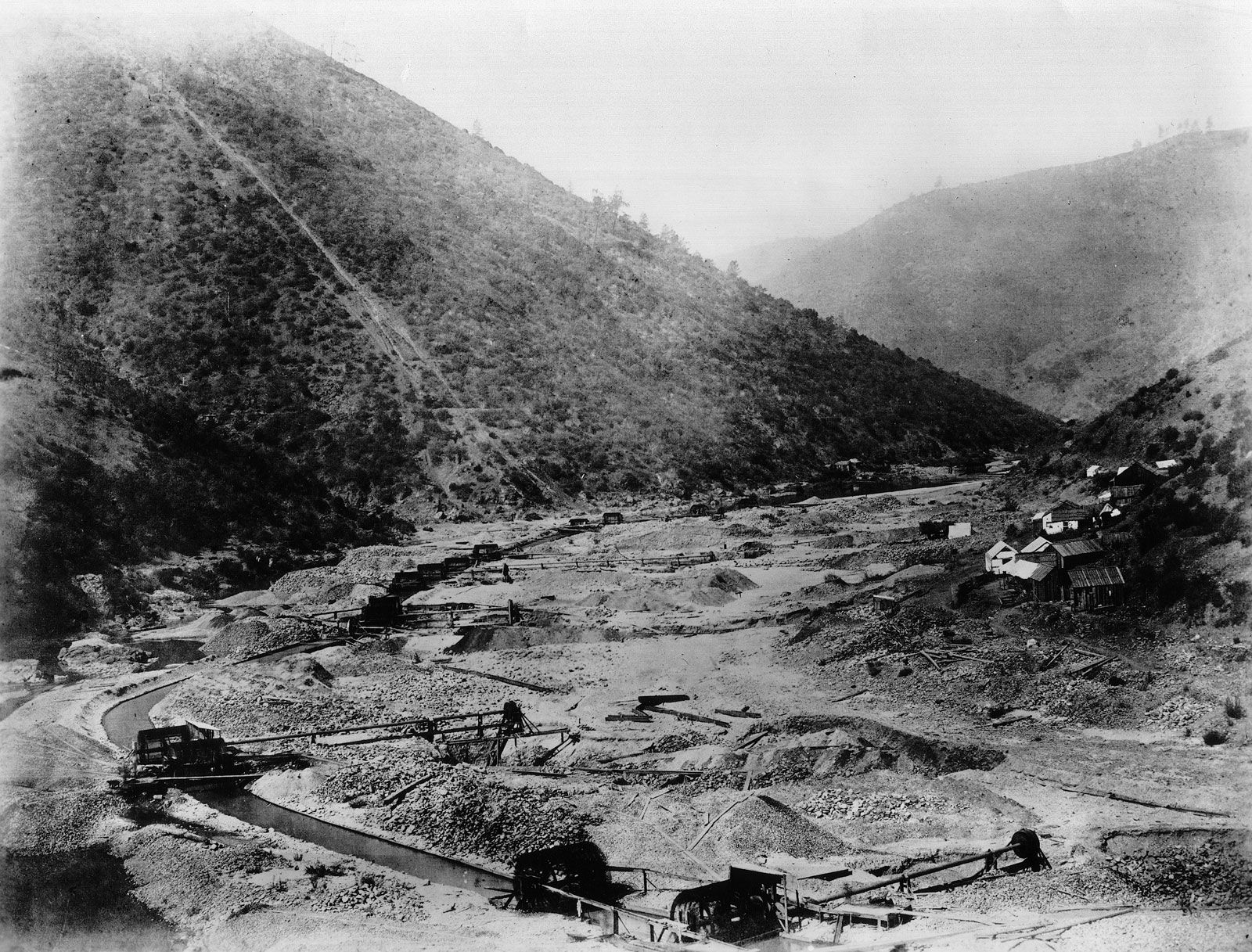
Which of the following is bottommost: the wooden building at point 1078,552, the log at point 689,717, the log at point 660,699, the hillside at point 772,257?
the log at point 689,717

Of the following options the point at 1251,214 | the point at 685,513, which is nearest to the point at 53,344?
the point at 685,513

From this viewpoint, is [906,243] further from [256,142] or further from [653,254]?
[256,142]

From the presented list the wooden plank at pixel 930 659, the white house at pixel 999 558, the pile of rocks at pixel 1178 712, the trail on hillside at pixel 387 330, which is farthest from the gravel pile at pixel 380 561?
the pile of rocks at pixel 1178 712

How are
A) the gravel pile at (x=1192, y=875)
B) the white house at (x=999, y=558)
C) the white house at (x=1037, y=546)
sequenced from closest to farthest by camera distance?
the gravel pile at (x=1192, y=875), the white house at (x=1037, y=546), the white house at (x=999, y=558)

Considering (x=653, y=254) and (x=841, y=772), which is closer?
(x=841, y=772)

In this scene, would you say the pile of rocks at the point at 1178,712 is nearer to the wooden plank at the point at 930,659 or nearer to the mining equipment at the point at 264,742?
the wooden plank at the point at 930,659
